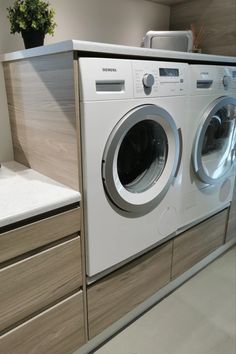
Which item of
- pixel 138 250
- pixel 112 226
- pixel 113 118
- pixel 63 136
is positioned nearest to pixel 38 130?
pixel 63 136

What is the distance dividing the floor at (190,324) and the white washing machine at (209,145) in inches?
17.7

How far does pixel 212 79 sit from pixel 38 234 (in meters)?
1.12

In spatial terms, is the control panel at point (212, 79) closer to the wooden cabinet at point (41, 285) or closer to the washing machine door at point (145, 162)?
the washing machine door at point (145, 162)

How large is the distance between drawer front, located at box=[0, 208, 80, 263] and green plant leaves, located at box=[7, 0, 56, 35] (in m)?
0.83

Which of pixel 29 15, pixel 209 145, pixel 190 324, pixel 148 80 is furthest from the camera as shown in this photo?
pixel 209 145

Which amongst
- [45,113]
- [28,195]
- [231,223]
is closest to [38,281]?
[28,195]

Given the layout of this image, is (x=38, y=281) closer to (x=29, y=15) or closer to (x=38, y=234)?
(x=38, y=234)

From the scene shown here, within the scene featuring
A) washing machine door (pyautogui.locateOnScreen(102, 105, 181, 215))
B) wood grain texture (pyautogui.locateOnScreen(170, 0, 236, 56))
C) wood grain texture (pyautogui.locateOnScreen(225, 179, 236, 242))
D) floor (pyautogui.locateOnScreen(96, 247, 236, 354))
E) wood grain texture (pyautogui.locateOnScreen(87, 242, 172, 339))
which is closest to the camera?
washing machine door (pyautogui.locateOnScreen(102, 105, 181, 215))

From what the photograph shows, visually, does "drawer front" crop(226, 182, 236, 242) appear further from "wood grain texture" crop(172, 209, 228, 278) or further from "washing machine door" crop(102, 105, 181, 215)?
"washing machine door" crop(102, 105, 181, 215)

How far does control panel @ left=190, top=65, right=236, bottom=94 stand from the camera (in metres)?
1.31

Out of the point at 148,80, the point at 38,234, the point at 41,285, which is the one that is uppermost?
the point at 148,80

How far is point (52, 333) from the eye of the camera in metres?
1.10

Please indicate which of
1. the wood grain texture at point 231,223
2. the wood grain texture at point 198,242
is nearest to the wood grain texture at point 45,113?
the wood grain texture at point 198,242

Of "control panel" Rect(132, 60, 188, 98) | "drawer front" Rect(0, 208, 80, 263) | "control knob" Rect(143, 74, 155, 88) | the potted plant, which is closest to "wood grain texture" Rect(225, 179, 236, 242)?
"control panel" Rect(132, 60, 188, 98)
